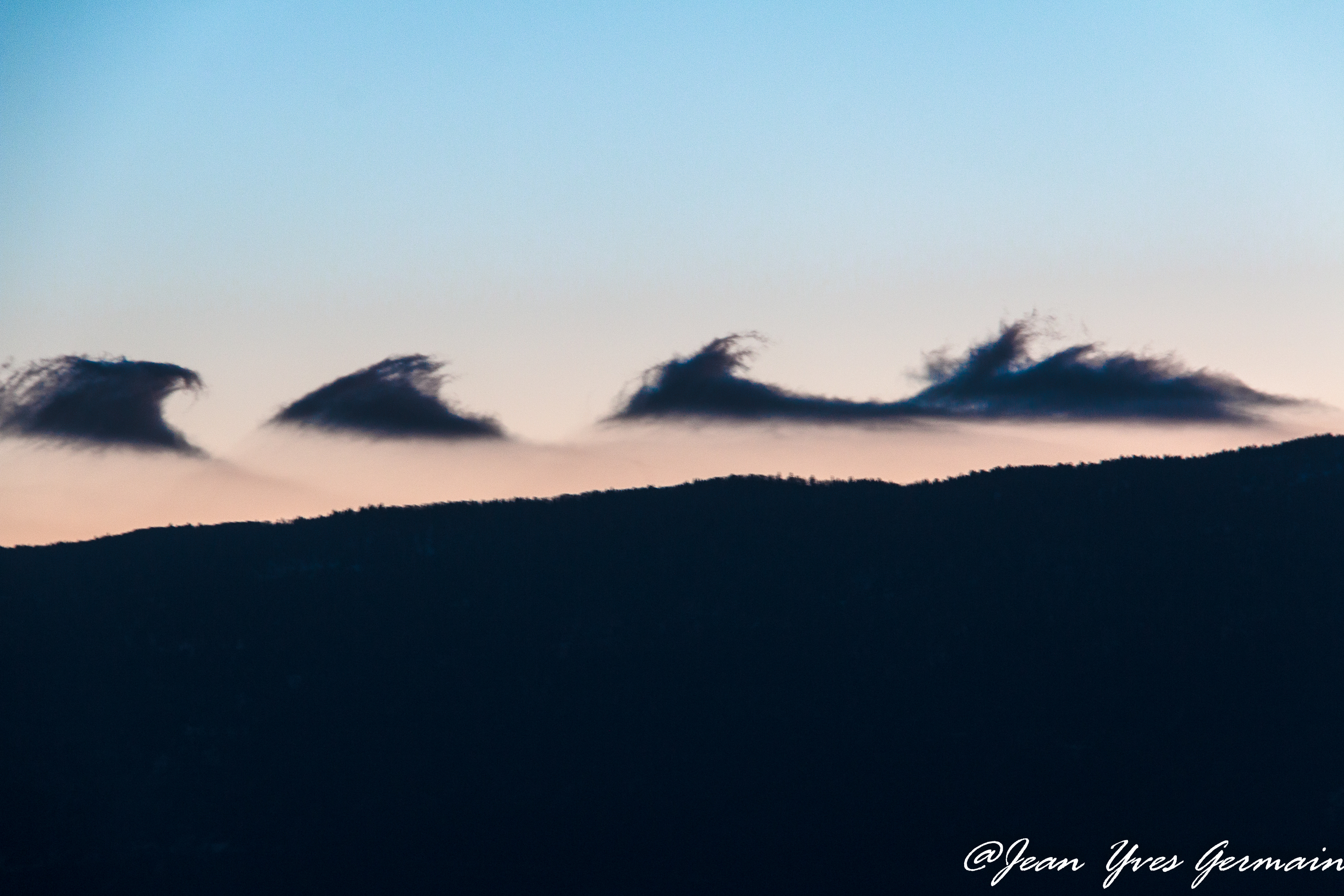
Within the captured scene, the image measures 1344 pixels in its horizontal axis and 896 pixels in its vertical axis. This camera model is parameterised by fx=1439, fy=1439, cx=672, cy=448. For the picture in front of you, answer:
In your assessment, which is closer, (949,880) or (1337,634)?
(949,880)

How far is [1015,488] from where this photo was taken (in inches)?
6678

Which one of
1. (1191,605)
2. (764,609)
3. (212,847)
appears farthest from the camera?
(764,609)

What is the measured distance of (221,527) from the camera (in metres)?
172

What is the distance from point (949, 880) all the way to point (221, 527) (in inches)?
3703

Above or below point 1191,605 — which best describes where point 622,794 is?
below

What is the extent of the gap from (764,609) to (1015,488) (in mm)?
32880

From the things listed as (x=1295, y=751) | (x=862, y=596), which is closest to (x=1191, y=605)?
(x=1295, y=751)

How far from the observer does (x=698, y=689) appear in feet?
520

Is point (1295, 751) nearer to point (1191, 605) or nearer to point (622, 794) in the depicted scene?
point (1191, 605)

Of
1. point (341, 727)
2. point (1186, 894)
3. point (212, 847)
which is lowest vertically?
point (1186, 894)

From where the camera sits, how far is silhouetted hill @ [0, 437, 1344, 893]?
137 meters

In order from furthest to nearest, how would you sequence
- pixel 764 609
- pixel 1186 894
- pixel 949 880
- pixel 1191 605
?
1. pixel 764 609
2. pixel 1191 605
3. pixel 949 880
4. pixel 1186 894

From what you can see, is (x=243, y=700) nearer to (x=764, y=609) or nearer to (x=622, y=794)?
(x=622, y=794)

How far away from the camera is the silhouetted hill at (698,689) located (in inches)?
5399
